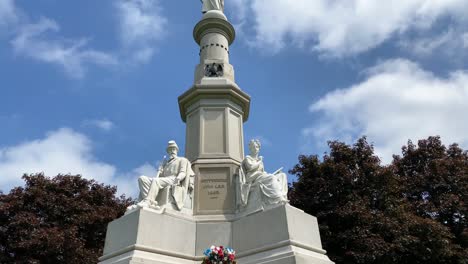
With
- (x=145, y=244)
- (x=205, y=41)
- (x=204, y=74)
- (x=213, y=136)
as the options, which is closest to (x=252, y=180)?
(x=213, y=136)

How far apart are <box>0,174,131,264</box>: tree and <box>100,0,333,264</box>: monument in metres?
9.99

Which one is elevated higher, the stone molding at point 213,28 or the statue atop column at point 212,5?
the statue atop column at point 212,5

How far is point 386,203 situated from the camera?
58.9ft

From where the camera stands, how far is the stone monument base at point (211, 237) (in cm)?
781

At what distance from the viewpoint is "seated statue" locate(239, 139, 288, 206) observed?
28.9ft

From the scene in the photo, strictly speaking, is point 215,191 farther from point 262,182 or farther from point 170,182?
point 262,182

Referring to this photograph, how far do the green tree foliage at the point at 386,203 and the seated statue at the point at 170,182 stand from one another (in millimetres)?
9507

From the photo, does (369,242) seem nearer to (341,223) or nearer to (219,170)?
(341,223)

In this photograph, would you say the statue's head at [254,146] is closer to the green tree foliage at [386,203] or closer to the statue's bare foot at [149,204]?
the statue's bare foot at [149,204]

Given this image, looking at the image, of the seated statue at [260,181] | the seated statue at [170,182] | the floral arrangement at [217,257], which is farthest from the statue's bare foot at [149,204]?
the floral arrangement at [217,257]

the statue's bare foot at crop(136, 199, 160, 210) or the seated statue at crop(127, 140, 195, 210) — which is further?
the seated statue at crop(127, 140, 195, 210)

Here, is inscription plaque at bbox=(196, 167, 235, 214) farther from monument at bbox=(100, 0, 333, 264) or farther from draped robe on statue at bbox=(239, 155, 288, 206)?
draped robe on statue at bbox=(239, 155, 288, 206)

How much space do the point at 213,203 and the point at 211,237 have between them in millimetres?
878

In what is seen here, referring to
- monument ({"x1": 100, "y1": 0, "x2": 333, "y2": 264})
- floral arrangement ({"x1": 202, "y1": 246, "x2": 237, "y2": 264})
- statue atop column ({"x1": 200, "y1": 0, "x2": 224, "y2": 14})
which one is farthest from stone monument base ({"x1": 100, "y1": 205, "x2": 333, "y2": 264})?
statue atop column ({"x1": 200, "y1": 0, "x2": 224, "y2": 14})
